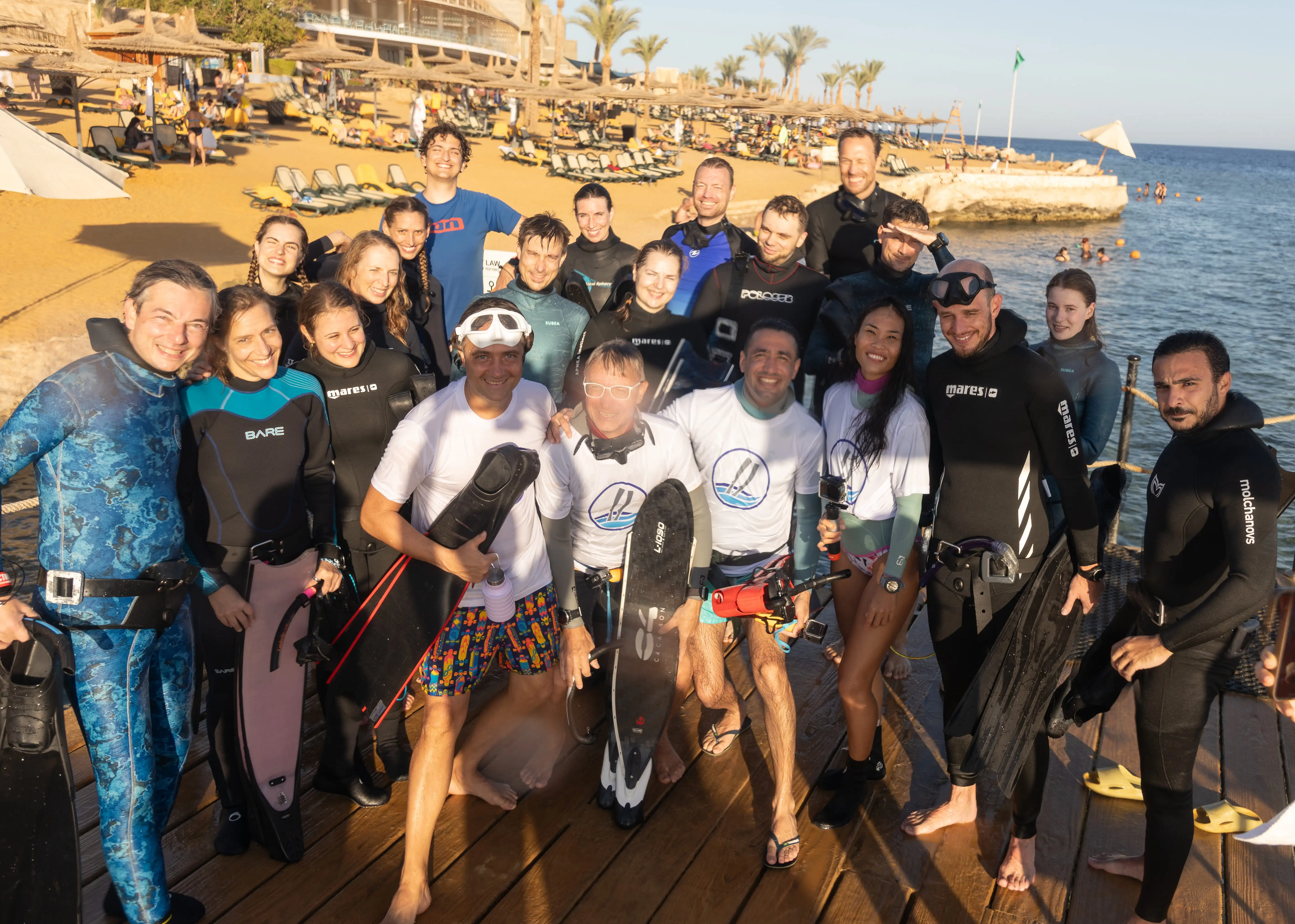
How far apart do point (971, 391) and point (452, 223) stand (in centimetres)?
354

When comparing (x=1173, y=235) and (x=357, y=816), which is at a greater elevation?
(x=1173, y=235)

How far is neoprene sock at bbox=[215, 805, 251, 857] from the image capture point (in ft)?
10.6

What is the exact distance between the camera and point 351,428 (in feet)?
11.7

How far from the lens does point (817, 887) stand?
10.5ft

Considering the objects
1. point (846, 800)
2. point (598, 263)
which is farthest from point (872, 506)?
point (598, 263)

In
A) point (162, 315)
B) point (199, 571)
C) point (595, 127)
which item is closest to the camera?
point (162, 315)

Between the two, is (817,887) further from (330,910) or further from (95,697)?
(95,697)

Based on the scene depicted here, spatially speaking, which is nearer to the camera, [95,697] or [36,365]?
[95,697]

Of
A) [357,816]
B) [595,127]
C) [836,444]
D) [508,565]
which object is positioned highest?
[595,127]

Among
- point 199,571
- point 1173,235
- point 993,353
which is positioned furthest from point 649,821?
point 1173,235

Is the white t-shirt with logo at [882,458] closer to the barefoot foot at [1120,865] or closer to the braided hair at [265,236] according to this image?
the barefoot foot at [1120,865]

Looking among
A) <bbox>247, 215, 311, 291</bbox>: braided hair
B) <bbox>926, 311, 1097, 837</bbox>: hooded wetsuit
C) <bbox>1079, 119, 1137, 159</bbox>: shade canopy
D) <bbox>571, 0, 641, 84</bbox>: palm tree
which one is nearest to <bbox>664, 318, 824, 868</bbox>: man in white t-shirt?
<bbox>926, 311, 1097, 837</bbox>: hooded wetsuit

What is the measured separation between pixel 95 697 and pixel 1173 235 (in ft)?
192

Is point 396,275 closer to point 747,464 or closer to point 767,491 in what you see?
point 747,464
